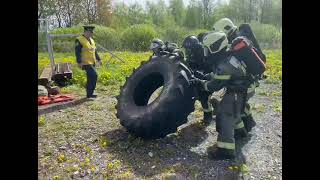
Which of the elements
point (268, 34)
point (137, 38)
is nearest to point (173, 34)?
point (137, 38)

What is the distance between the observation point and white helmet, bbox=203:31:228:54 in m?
5.66

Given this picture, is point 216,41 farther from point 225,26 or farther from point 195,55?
point 195,55

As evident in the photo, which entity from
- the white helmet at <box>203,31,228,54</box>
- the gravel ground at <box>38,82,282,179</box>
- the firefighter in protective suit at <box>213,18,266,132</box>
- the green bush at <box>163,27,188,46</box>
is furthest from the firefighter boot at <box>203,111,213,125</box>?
the green bush at <box>163,27,188,46</box>

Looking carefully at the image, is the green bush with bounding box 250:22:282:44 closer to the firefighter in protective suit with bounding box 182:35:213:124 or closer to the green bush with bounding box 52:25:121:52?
the green bush with bounding box 52:25:121:52

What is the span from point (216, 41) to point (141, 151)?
72.9 inches

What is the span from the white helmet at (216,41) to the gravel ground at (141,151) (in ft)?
4.66

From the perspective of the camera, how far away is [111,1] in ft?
127

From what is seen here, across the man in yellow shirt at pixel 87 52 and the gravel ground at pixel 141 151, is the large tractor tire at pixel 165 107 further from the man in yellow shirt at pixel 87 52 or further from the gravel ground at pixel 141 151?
the man in yellow shirt at pixel 87 52

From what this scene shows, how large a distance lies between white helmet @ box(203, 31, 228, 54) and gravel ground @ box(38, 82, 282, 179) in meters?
1.42

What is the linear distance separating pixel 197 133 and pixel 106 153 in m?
1.57

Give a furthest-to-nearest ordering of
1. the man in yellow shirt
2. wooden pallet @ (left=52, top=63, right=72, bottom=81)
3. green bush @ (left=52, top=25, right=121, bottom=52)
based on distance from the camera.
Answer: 1. green bush @ (left=52, top=25, right=121, bottom=52)
2. wooden pallet @ (left=52, top=63, right=72, bottom=81)
3. the man in yellow shirt

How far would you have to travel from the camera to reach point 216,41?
5.68 meters
